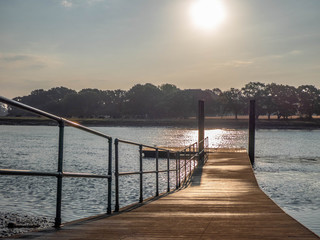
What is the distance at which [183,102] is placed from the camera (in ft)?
430

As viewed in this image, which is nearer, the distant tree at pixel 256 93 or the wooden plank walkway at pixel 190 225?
the wooden plank walkway at pixel 190 225

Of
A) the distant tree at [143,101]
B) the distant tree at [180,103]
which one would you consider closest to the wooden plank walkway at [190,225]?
the distant tree at [180,103]

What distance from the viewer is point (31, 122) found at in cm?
15925

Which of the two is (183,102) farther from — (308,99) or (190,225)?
(190,225)

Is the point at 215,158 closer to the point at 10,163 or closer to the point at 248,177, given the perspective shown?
the point at 248,177

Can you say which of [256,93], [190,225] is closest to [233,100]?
[256,93]

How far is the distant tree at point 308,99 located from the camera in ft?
396

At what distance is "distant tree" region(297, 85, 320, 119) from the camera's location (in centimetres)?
12069

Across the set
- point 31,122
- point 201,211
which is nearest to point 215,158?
point 201,211

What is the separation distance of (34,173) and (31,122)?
16258 centimetres

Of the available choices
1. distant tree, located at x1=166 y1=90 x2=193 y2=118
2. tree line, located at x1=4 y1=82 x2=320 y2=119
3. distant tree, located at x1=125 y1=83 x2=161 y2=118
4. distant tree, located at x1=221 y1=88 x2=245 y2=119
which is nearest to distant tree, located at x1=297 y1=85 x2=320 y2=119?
tree line, located at x1=4 y1=82 x2=320 y2=119

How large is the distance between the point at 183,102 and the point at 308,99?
36.8 metres

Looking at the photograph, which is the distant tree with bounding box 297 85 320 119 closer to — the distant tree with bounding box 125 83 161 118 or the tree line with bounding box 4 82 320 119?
the tree line with bounding box 4 82 320 119

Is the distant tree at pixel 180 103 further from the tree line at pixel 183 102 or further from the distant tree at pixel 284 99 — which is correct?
the distant tree at pixel 284 99
